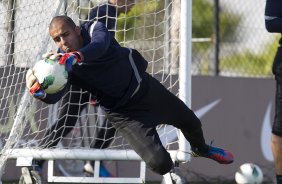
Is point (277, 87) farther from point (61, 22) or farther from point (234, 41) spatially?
point (234, 41)

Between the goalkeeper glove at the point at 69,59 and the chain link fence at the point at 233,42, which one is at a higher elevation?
the goalkeeper glove at the point at 69,59

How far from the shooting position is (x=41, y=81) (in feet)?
15.8

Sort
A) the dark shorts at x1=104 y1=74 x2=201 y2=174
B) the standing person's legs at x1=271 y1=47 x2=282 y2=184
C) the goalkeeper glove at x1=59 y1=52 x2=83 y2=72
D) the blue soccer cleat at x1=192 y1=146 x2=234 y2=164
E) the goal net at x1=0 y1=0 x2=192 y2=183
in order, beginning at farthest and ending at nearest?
the goal net at x1=0 y1=0 x2=192 y2=183 → the blue soccer cleat at x1=192 y1=146 x2=234 y2=164 → the standing person's legs at x1=271 y1=47 x2=282 y2=184 → the dark shorts at x1=104 y1=74 x2=201 y2=174 → the goalkeeper glove at x1=59 y1=52 x2=83 y2=72

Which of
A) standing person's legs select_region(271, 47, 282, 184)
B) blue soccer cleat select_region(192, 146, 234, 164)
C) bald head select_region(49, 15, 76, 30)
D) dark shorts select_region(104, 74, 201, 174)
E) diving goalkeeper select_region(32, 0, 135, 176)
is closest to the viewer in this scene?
bald head select_region(49, 15, 76, 30)

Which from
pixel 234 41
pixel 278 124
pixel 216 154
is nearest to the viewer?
pixel 278 124

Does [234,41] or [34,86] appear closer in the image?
[34,86]

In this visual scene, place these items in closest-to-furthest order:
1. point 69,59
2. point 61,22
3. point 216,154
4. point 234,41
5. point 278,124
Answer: point 69,59
point 61,22
point 278,124
point 216,154
point 234,41

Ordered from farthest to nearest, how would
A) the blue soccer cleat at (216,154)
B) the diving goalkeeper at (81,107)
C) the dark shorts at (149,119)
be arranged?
1. the diving goalkeeper at (81,107)
2. the blue soccer cleat at (216,154)
3. the dark shorts at (149,119)

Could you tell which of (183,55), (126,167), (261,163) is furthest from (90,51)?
(261,163)

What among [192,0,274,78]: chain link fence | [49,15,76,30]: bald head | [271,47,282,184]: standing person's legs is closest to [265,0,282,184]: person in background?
[271,47,282,184]: standing person's legs

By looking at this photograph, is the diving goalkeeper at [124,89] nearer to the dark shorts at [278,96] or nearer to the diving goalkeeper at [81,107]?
the dark shorts at [278,96]

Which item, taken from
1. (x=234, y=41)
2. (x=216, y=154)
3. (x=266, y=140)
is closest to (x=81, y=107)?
(x=216, y=154)

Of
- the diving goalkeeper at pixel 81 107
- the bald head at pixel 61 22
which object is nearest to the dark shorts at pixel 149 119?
the bald head at pixel 61 22

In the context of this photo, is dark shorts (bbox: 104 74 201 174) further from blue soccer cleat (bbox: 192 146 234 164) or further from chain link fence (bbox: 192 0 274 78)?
chain link fence (bbox: 192 0 274 78)
